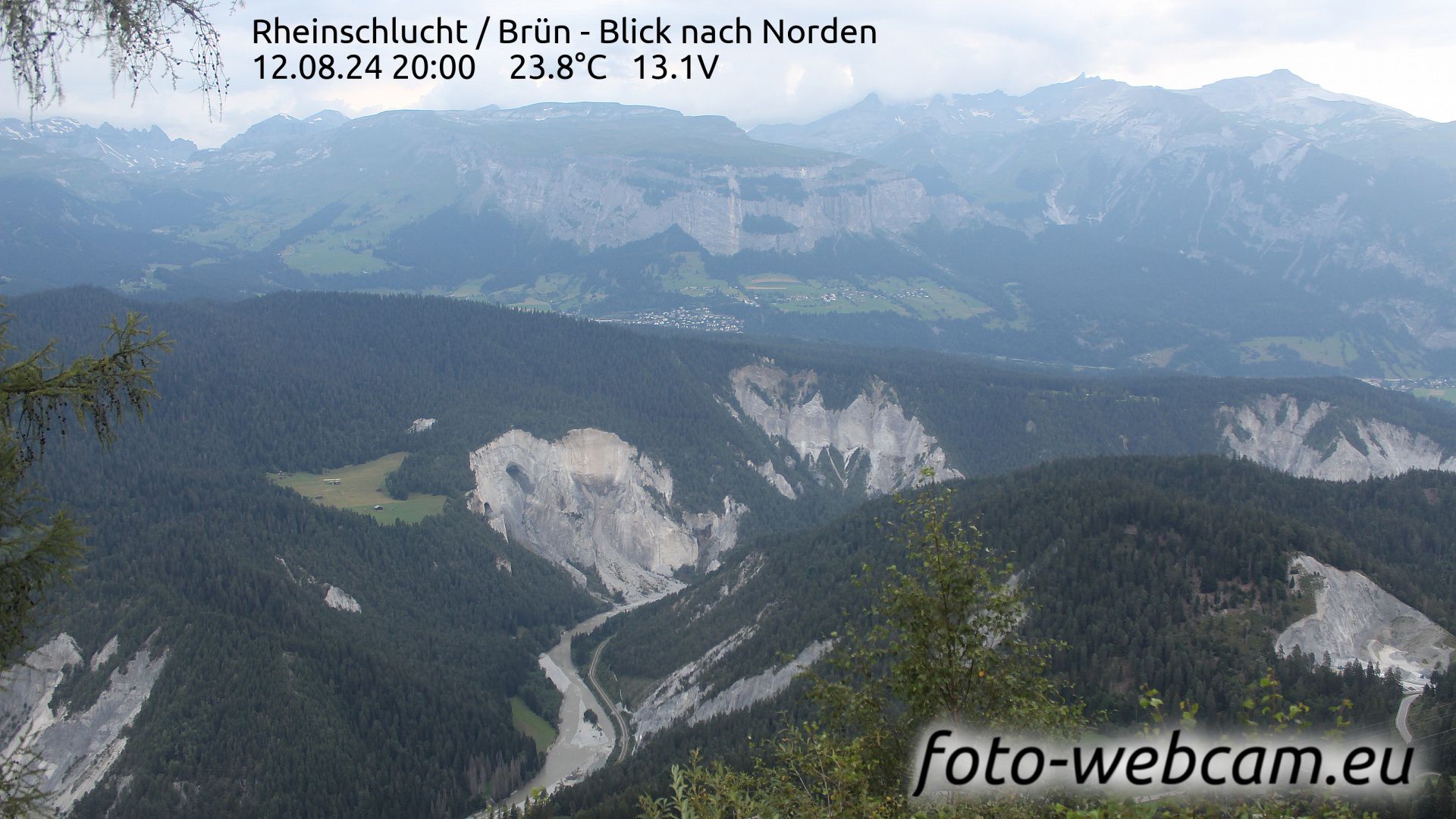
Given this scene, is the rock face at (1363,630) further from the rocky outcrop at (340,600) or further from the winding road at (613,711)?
the rocky outcrop at (340,600)

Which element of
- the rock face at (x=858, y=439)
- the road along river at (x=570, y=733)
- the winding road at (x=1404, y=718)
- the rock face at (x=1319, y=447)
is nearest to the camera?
the winding road at (x=1404, y=718)

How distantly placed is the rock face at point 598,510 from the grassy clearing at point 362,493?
37.0 ft

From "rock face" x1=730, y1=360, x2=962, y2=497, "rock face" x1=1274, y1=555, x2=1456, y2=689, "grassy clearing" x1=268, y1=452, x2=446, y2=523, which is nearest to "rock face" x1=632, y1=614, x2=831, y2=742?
"rock face" x1=1274, y1=555, x2=1456, y2=689

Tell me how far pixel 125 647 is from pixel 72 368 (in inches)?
3246

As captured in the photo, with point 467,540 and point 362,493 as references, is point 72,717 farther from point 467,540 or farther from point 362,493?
point 362,493

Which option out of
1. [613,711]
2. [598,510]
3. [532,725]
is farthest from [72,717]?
[598,510]

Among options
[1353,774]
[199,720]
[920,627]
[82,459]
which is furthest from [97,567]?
[1353,774]

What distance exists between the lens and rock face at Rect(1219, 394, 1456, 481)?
177 m

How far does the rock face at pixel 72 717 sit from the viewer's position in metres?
79.4

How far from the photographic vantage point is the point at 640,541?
159000mm

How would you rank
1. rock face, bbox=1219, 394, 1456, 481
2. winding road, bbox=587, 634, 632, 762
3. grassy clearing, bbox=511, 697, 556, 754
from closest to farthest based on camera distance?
winding road, bbox=587, 634, 632, 762
grassy clearing, bbox=511, 697, 556, 754
rock face, bbox=1219, 394, 1456, 481

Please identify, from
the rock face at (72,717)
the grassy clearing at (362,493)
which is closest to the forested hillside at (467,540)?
the rock face at (72,717)

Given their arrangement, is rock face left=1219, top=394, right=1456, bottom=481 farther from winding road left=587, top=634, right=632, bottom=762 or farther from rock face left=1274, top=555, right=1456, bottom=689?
winding road left=587, top=634, right=632, bottom=762

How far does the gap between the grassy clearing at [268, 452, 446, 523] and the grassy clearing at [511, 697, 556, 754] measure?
3267 centimetres
